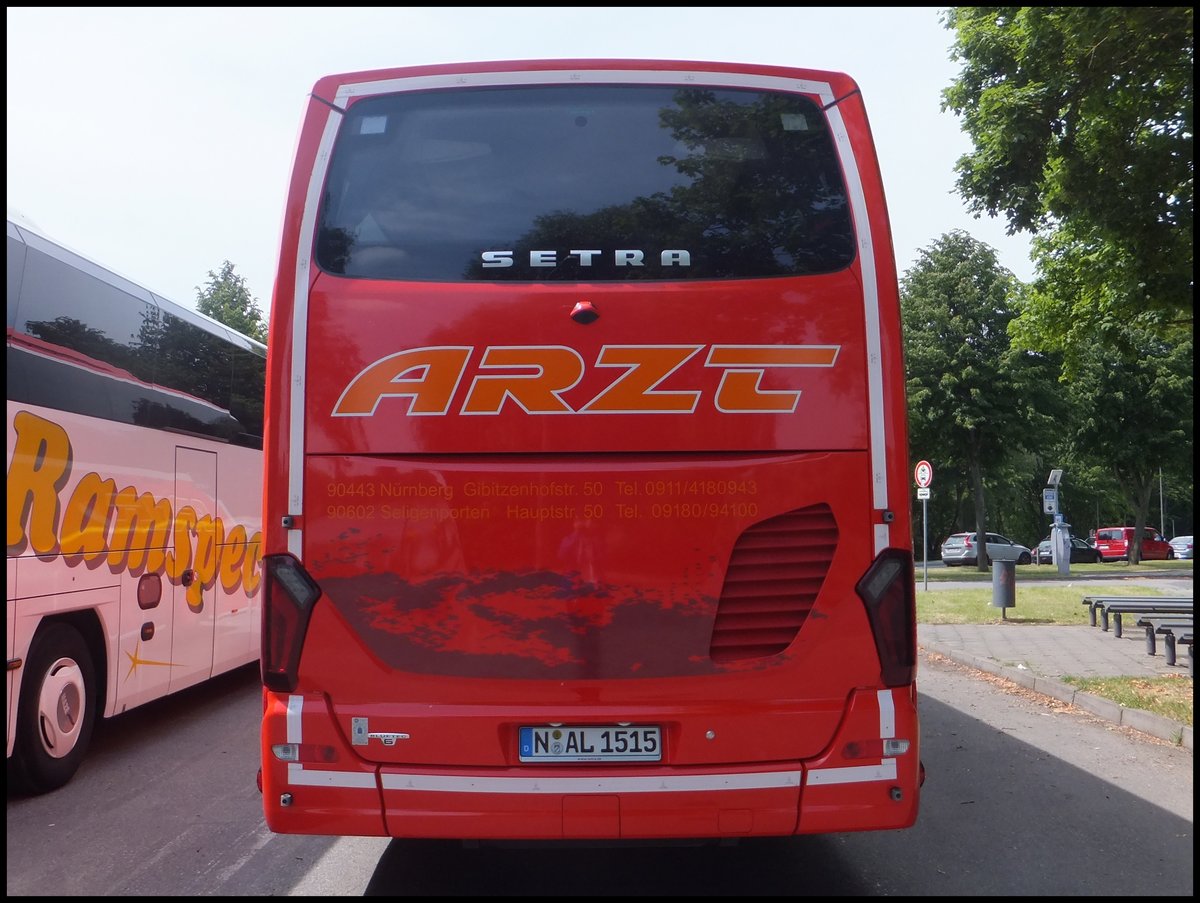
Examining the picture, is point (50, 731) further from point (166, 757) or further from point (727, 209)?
point (727, 209)

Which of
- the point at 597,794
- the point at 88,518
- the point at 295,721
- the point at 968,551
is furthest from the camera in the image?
the point at 968,551

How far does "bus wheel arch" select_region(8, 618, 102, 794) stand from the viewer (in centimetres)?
650

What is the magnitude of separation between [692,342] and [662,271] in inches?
13.0

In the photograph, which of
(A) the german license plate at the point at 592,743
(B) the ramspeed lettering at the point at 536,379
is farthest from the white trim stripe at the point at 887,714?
(B) the ramspeed lettering at the point at 536,379

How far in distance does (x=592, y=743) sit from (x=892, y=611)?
4.16ft

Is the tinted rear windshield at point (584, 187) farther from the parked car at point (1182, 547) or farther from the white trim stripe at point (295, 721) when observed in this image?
the parked car at point (1182, 547)

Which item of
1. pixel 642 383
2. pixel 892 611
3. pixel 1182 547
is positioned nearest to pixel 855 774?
pixel 892 611

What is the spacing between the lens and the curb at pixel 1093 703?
320 inches

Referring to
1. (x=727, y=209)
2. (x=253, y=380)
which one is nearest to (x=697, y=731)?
(x=727, y=209)

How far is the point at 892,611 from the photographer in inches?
164

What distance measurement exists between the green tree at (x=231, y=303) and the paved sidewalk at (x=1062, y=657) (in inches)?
1230

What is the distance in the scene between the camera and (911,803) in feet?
13.4

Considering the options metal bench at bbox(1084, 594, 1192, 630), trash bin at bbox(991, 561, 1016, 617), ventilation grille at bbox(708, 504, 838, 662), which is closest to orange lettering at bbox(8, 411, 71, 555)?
ventilation grille at bbox(708, 504, 838, 662)

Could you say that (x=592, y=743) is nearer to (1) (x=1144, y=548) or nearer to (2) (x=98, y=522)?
(2) (x=98, y=522)
